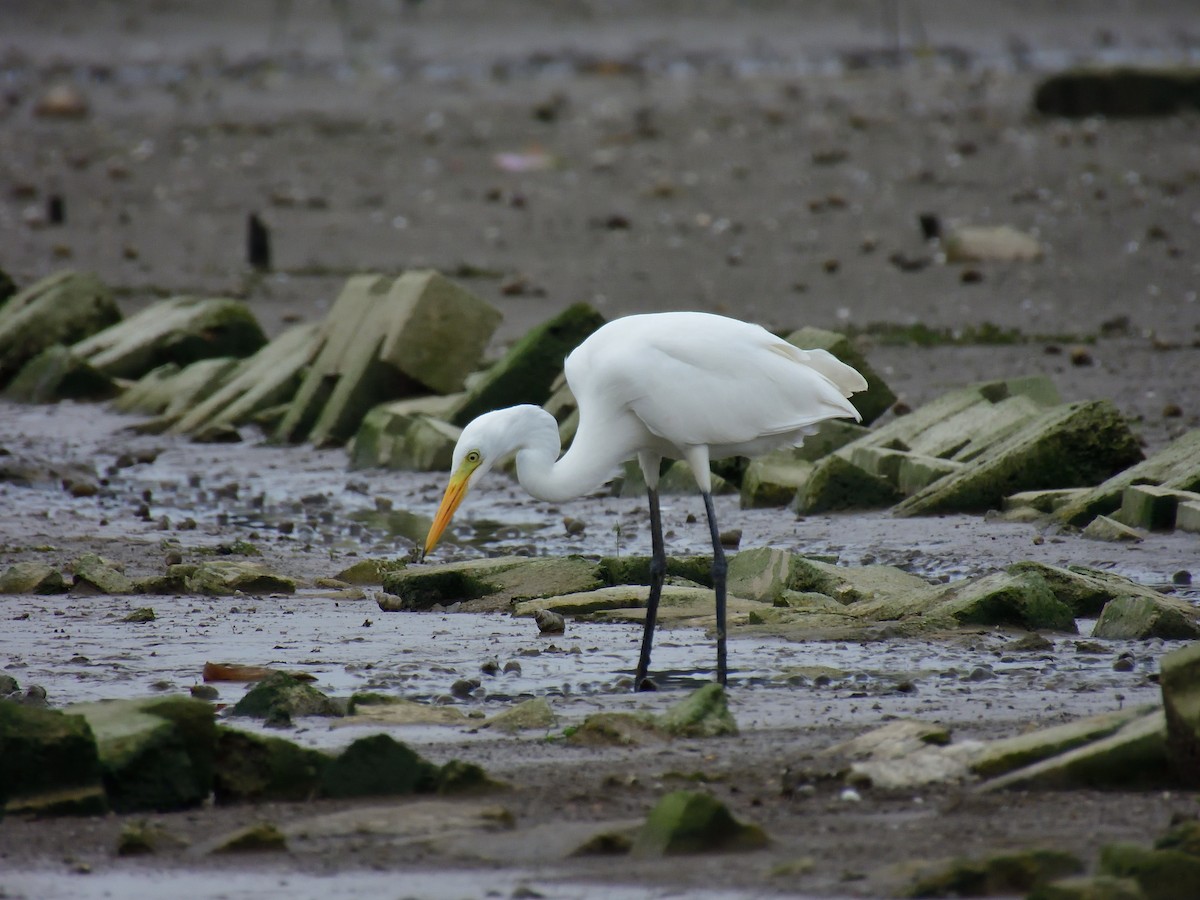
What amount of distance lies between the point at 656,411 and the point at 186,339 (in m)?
8.91

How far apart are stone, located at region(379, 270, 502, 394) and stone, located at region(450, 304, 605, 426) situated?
0.87 metres

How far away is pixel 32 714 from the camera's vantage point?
4.54 metres

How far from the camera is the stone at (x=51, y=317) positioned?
15484 millimetres

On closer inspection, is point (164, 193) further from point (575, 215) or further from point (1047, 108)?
point (1047, 108)

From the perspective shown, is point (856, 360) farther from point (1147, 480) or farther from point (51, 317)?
point (51, 317)

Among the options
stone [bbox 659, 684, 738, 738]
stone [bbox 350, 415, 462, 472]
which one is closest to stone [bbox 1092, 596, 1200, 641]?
stone [bbox 659, 684, 738, 738]

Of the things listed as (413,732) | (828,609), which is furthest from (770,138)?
(413,732)

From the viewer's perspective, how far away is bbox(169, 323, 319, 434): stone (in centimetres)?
1322

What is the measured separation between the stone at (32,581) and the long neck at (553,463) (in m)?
2.42

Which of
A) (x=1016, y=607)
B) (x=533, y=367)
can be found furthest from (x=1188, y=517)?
(x=533, y=367)

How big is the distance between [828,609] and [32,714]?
353 centimetres

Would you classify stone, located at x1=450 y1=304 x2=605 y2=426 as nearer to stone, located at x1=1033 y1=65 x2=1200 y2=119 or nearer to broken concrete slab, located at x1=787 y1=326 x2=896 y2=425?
broken concrete slab, located at x1=787 y1=326 x2=896 y2=425

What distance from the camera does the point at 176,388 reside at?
45.9 ft

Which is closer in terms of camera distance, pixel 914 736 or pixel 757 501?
pixel 914 736
